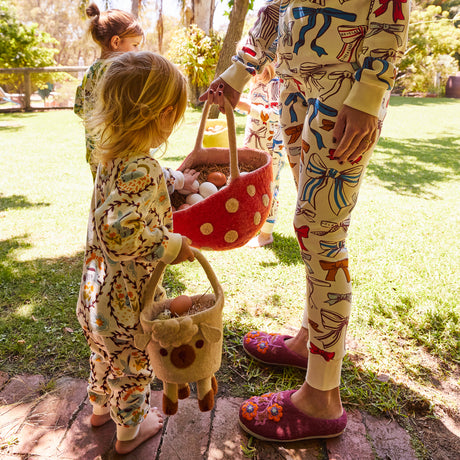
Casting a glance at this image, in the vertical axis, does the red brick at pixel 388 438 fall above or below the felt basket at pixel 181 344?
below

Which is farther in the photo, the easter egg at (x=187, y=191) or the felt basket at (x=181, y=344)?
the easter egg at (x=187, y=191)

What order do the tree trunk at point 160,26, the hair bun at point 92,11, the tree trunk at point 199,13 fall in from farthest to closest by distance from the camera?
the tree trunk at point 199,13
the tree trunk at point 160,26
the hair bun at point 92,11

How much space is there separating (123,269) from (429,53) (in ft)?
83.6

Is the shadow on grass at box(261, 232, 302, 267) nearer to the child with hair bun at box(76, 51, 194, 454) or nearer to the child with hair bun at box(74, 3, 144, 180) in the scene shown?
the child with hair bun at box(74, 3, 144, 180)

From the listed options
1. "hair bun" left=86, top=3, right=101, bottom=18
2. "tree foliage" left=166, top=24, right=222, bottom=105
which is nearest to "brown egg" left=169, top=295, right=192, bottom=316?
"hair bun" left=86, top=3, right=101, bottom=18

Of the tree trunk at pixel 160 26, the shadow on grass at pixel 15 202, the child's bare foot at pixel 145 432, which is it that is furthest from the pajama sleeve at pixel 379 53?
the tree trunk at pixel 160 26

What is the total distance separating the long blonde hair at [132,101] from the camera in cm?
126

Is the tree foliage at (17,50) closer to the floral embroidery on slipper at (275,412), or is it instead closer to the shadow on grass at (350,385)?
the shadow on grass at (350,385)

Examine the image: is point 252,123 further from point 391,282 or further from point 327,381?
point 327,381

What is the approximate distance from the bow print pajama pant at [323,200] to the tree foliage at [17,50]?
15.2 metres

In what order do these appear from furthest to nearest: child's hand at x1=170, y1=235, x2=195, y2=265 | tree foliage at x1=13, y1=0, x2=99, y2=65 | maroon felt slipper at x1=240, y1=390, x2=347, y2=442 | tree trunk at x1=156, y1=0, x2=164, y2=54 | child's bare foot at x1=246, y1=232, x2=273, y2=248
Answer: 1. tree foliage at x1=13, y1=0, x2=99, y2=65
2. tree trunk at x1=156, y1=0, x2=164, y2=54
3. child's bare foot at x1=246, y1=232, x2=273, y2=248
4. maroon felt slipper at x1=240, y1=390, x2=347, y2=442
5. child's hand at x1=170, y1=235, x2=195, y2=265

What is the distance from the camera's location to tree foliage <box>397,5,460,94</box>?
2009cm

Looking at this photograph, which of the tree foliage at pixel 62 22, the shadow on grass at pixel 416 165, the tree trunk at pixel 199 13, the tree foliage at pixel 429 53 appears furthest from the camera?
the tree foliage at pixel 62 22

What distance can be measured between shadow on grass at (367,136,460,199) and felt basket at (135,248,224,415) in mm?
4551
